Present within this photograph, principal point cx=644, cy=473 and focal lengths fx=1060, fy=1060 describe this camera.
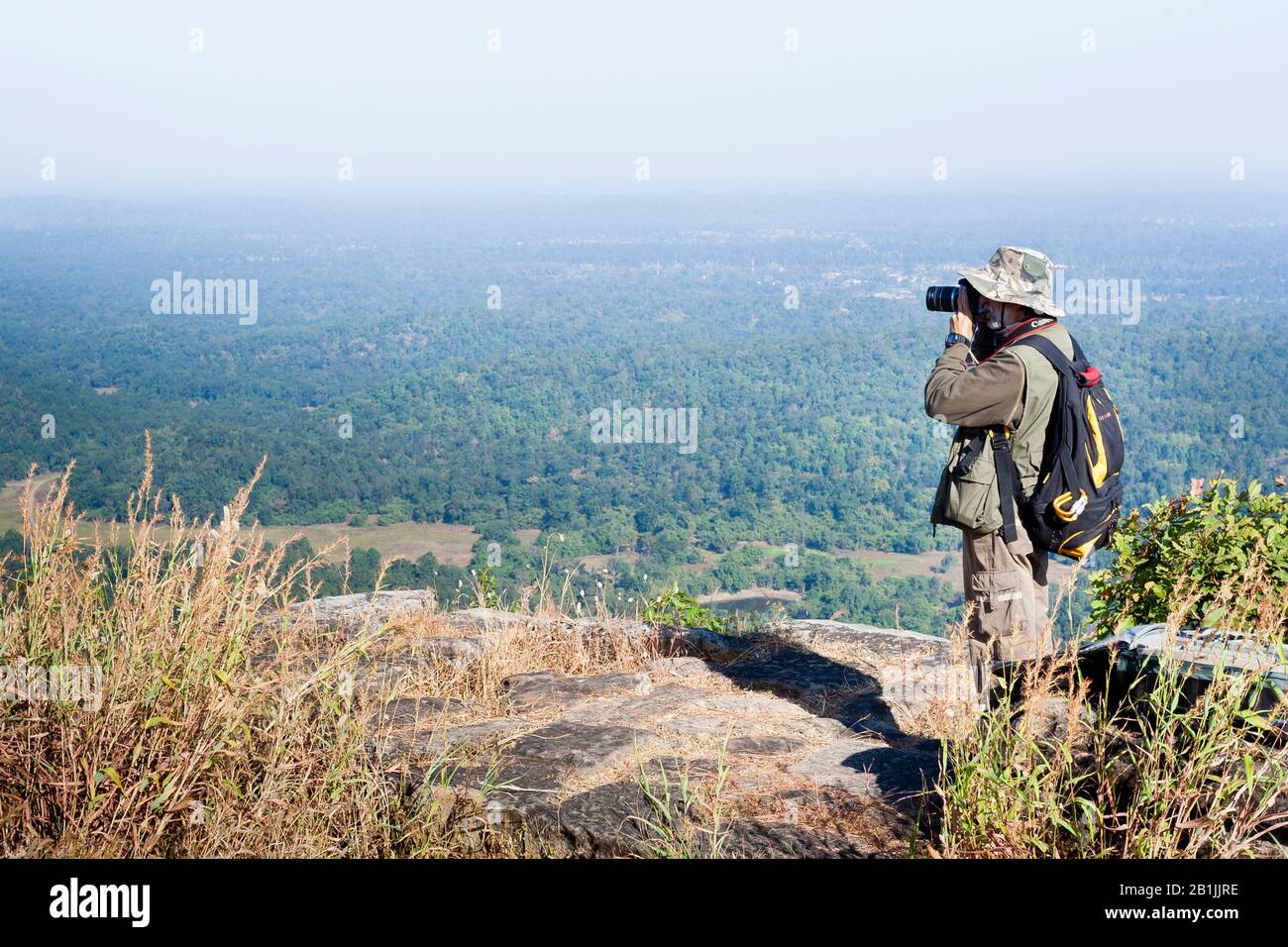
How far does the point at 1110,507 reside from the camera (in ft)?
10.2

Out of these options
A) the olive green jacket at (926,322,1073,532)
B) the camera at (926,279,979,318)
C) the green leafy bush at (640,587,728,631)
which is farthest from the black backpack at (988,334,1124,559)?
the green leafy bush at (640,587,728,631)

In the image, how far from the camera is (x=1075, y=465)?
120 inches

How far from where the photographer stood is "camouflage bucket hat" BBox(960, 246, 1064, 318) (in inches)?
125

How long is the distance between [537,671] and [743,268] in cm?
16498

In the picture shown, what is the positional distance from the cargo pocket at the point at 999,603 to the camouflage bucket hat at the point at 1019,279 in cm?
82

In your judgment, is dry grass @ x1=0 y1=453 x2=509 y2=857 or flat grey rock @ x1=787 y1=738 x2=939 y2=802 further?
flat grey rock @ x1=787 y1=738 x2=939 y2=802

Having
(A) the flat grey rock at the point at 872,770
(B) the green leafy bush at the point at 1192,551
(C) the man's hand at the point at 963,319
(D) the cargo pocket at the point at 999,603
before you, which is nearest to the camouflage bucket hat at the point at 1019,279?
(C) the man's hand at the point at 963,319

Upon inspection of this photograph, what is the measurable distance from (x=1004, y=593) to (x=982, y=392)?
0.63 m

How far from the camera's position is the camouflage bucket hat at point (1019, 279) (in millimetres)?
3188

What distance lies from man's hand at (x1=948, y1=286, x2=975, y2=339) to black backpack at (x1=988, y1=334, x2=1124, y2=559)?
22 centimetres

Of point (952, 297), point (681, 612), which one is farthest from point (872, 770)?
point (681, 612)

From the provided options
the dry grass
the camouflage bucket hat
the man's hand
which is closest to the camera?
the dry grass

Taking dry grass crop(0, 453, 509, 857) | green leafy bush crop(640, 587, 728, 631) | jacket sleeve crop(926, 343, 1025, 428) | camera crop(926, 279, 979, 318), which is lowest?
green leafy bush crop(640, 587, 728, 631)

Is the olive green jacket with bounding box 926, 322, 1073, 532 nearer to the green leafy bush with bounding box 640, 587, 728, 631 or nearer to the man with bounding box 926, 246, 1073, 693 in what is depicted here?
the man with bounding box 926, 246, 1073, 693
